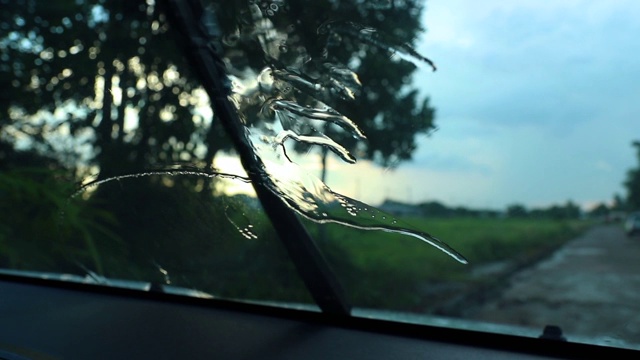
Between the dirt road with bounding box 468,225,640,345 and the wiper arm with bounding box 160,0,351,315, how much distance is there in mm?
1745

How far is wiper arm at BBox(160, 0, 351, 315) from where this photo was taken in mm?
3461

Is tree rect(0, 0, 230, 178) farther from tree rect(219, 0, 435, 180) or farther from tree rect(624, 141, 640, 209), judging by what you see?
tree rect(624, 141, 640, 209)

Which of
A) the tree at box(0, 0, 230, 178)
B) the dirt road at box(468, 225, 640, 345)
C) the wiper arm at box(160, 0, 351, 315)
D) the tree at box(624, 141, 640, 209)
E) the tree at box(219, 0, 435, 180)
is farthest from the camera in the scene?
the dirt road at box(468, 225, 640, 345)

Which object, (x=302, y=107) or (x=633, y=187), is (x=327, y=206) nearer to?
(x=302, y=107)

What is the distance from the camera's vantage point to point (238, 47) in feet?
11.7

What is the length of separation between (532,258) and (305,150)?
326cm

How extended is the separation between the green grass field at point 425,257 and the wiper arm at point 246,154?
37 centimetres

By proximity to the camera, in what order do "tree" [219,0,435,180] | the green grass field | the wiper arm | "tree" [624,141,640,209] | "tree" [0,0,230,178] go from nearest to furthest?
"tree" [219,0,435,180] < the wiper arm < "tree" [624,141,640,209] < "tree" [0,0,230,178] < the green grass field

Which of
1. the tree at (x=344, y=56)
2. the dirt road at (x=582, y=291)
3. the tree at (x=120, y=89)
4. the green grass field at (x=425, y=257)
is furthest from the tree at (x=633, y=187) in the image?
the tree at (x=120, y=89)

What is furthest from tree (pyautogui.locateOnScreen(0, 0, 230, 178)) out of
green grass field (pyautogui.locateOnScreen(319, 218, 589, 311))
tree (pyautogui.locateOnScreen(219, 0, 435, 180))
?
green grass field (pyautogui.locateOnScreen(319, 218, 589, 311))

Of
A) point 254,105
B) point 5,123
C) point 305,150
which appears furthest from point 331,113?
point 5,123

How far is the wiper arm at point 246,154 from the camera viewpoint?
3.46m

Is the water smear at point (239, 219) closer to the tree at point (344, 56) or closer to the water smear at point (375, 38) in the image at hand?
the tree at point (344, 56)

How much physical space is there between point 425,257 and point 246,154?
207cm
